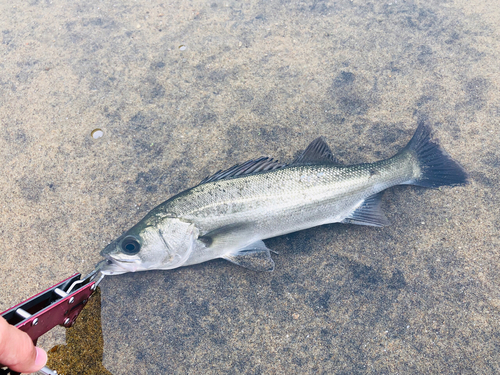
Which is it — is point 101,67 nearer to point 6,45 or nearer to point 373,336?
point 6,45

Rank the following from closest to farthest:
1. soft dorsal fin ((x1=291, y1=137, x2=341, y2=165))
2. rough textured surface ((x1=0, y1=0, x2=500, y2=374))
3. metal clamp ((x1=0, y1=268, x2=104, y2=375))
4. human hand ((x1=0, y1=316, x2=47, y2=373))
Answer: human hand ((x1=0, y1=316, x2=47, y2=373)) < metal clamp ((x1=0, y1=268, x2=104, y2=375)) < rough textured surface ((x1=0, y1=0, x2=500, y2=374)) < soft dorsal fin ((x1=291, y1=137, x2=341, y2=165))

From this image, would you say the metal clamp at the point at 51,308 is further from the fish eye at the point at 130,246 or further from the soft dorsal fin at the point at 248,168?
the soft dorsal fin at the point at 248,168

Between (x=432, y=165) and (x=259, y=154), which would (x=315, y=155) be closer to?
(x=259, y=154)

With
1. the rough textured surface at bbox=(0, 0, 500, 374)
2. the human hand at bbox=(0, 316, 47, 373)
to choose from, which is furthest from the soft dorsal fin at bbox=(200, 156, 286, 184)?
Answer: the human hand at bbox=(0, 316, 47, 373)

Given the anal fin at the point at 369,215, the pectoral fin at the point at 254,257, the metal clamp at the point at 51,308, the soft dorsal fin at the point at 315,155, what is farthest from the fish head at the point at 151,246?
the anal fin at the point at 369,215

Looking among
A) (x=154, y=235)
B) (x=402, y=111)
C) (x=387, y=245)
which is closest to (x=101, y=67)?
(x=154, y=235)

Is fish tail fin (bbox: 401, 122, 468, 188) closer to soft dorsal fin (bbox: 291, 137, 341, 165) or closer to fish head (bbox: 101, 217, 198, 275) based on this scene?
soft dorsal fin (bbox: 291, 137, 341, 165)

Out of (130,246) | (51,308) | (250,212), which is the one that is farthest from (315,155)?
(51,308)
